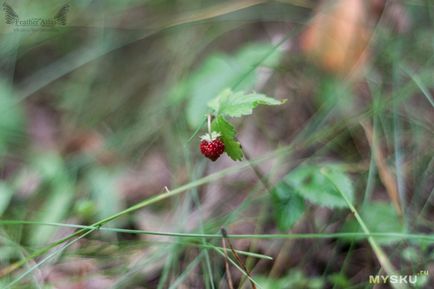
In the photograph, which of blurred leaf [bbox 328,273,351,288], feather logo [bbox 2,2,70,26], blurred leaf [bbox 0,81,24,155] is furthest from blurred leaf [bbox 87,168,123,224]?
feather logo [bbox 2,2,70,26]

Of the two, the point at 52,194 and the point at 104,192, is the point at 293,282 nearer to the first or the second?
the point at 104,192

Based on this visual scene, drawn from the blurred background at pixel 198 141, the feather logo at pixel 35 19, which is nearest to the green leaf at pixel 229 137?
the blurred background at pixel 198 141

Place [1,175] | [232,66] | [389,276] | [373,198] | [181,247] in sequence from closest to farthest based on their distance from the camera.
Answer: [389,276] → [181,247] → [373,198] → [232,66] → [1,175]

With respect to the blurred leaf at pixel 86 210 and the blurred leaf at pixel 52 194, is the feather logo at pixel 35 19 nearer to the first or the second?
the blurred leaf at pixel 52 194

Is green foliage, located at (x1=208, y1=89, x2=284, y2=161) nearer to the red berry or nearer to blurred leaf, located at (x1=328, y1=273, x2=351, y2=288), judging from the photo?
the red berry

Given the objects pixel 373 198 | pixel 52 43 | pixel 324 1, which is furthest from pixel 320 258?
pixel 52 43

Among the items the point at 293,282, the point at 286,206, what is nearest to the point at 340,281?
the point at 293,282

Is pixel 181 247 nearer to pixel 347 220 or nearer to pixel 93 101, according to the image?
pixel 347 220
